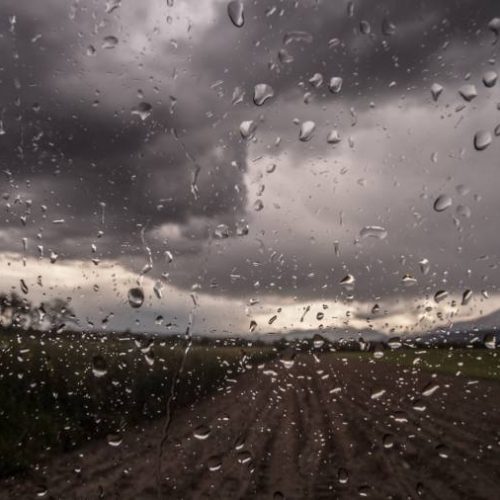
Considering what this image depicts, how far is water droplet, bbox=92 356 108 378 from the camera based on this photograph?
6.98ft

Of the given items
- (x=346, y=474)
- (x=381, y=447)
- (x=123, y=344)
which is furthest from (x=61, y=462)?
(x=381, y=447)

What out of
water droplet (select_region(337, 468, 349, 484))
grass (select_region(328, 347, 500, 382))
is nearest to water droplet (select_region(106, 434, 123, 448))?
water droplet (select_region(337, 468, 349, 484))

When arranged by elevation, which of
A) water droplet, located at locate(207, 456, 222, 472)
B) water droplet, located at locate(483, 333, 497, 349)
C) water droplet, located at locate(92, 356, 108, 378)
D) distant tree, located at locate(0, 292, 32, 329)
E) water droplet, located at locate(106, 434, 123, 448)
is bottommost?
water droplet, located at locate(207, 456, 222, 472)

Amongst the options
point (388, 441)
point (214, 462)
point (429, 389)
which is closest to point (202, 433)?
point (214, 462)

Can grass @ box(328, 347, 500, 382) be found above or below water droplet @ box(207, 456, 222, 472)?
above

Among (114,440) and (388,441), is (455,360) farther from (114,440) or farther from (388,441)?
(114,440)

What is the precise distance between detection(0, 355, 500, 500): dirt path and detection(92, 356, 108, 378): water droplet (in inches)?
10.4

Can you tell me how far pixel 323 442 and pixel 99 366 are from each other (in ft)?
2.92

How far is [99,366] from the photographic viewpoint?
215 centimetres

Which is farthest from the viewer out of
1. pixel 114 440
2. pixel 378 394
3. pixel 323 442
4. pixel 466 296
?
pixel 323 442

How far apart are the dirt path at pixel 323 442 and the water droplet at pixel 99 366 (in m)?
0.26

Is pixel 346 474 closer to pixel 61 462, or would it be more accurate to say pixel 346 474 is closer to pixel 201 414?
pixel 201 414

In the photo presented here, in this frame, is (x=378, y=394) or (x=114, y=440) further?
(x=114, y=440)

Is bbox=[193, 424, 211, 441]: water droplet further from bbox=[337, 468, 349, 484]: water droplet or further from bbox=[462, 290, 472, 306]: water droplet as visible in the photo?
bbox=[462, 290, 472, 306]: water droplet
